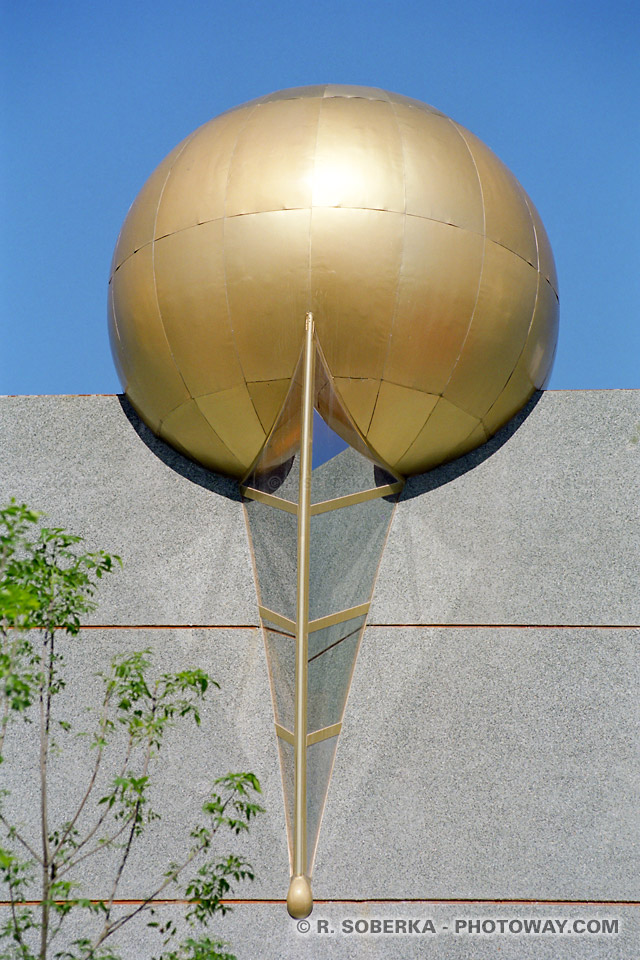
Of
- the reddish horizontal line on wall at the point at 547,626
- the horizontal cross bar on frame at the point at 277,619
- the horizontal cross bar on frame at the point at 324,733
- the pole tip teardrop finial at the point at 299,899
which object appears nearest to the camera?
the pole tip teardrop finial at the point at 299,899

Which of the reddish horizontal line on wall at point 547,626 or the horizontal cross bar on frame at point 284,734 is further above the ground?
the reddish horizontal line on wall at point 547,626

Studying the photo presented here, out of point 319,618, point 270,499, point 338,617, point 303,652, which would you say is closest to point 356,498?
point 270,499

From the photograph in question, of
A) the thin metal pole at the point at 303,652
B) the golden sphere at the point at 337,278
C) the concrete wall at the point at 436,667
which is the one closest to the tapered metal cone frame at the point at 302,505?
the thin metal pole at the point at 303,652

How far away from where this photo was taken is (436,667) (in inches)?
325

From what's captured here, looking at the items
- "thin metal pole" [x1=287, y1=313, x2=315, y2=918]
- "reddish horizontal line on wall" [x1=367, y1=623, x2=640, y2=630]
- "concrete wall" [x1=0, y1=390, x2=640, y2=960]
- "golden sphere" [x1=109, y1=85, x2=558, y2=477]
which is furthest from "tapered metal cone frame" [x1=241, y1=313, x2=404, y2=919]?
"reddish horizontal line on wall" [x1=367, y1=623, x2=640, y2=630]

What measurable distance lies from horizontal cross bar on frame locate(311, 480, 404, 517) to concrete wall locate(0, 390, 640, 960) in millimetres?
224

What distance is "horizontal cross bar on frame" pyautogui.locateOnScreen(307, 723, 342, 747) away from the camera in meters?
7.42

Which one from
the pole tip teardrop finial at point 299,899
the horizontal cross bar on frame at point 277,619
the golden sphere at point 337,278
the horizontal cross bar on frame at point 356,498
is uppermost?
the golden sphere at point 337,278

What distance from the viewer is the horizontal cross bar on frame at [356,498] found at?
25.2 ft

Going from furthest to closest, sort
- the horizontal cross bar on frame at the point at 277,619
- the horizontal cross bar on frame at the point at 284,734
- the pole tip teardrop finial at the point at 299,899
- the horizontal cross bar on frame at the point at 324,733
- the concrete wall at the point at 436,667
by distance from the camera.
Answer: the concrete wall at the point at 436,667 → the horizontal cross bar on frame at the point at 277,619 → the horizontal cross bar on frame at the point at 284,734 → the horizontal cross bar on frame at the point at 324,733 → the pole tip teardrop finial at the point at 299,899

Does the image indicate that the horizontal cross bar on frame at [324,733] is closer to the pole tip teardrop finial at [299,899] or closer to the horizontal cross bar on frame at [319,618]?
the horizontal cross bar on frame at [319,618]

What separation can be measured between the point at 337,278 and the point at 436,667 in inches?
116

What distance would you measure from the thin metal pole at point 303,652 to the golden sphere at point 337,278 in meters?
0.30

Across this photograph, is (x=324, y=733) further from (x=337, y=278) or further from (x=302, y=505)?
(x=337, y=278)
